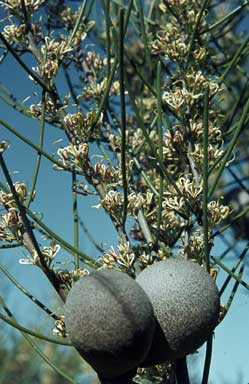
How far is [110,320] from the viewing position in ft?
2.40

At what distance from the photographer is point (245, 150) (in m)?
1.76

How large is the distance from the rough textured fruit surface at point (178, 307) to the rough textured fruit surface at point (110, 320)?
0.02 meters

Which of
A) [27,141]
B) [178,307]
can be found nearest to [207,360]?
[178,307]

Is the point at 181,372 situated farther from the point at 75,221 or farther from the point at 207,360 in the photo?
the point at 75,221

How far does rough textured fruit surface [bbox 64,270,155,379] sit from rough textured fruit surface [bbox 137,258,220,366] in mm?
21

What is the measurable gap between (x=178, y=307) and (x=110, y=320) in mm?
87

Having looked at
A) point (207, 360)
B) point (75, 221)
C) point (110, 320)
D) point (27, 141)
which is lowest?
point (207, 360)

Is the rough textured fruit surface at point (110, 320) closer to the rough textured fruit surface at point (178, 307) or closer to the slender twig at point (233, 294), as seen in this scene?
the rough textured fruit surface at point (178, 307)

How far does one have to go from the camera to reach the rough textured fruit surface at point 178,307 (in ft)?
2.53

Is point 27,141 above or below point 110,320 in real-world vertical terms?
above

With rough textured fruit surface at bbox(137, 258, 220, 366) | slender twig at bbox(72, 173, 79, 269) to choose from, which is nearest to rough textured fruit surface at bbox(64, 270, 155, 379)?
rough textured fruit surface at bbox(137, 258, 220, 366)

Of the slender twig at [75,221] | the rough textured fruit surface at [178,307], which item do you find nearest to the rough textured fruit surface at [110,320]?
the rough textured fruit surface at [178,307]

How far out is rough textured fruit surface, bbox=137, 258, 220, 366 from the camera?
2.53ft

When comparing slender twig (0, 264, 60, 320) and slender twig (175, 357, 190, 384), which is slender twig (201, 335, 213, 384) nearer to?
slender twig (175, 357, 190, 384)
